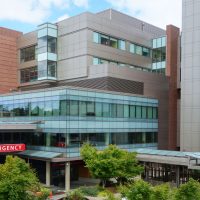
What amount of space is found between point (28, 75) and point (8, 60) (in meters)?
4.83

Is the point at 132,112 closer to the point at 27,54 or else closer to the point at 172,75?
the point at 172,75

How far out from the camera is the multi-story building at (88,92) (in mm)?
47094

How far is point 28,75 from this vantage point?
67.6 meters

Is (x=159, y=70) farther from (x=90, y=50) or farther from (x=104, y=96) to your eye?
(x=104, y=96)

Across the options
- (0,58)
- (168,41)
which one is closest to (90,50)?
(168,41)

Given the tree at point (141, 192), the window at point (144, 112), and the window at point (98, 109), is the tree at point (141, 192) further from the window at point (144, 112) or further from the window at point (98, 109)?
the window at point (144, 112)

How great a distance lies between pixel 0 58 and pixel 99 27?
19976mm

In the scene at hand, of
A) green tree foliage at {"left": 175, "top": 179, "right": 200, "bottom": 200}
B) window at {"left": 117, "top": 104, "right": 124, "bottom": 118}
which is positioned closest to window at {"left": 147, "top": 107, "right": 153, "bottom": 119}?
window at {"left": 117, "top": 104, "right": 124, "bottom": 118}

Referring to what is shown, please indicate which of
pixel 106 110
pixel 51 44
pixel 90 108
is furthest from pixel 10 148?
pixel 51 44

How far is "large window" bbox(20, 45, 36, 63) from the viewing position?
6625 cm

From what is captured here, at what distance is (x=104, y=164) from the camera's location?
39406 mm

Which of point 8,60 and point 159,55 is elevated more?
point 159,55

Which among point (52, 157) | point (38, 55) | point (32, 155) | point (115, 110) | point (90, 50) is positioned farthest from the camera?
point (38, 55)

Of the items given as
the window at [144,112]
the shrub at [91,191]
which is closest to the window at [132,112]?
the window at [144,112]
